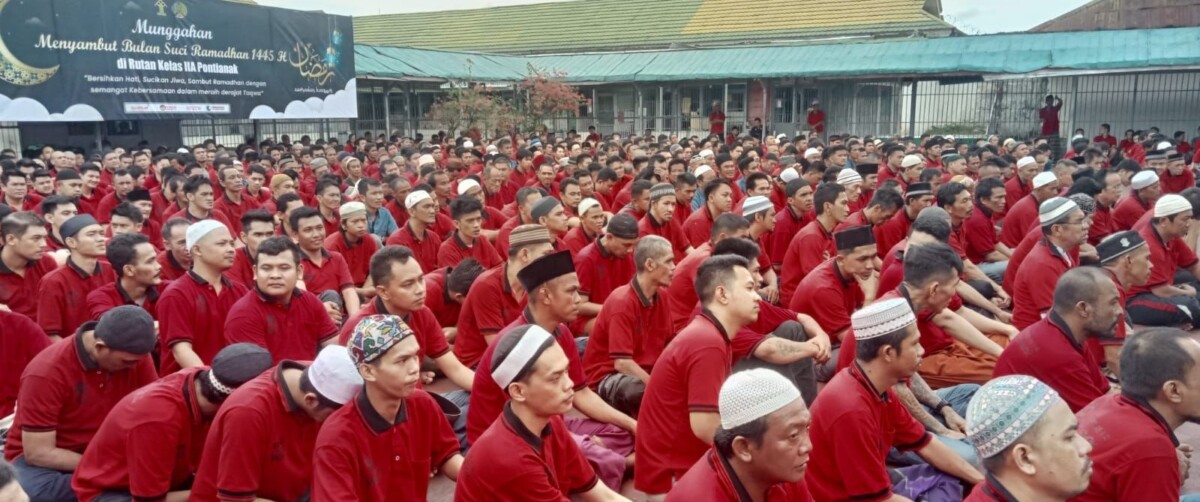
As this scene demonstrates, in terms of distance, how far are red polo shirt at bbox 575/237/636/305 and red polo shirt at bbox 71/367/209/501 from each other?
327cm

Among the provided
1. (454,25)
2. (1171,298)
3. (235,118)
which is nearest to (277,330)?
(1171,298)

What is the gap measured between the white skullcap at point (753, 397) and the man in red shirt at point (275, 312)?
2951 millimetres

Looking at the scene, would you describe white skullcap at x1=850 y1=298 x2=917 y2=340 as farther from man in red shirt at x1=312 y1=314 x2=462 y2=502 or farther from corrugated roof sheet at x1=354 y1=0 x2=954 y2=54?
corrugated roof sheet at x1=354 y1=0 x2=954 y2=54

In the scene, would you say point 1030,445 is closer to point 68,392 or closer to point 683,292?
point 683,292

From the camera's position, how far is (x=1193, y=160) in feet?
51.1

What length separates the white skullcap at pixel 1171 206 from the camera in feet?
21.0

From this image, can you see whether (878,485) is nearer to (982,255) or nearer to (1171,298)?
(1171,298)

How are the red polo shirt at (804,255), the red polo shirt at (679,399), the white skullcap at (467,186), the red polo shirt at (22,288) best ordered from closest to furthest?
the red polo shirt at (679,399) → the red polo shirt at (22,288) → the red polo shirt at (804,255) → the white skullcap at (467,186)

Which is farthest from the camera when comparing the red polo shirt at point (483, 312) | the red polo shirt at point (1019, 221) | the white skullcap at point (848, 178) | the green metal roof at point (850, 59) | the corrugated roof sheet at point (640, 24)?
the corrugated roof sheet at point (640, 24)

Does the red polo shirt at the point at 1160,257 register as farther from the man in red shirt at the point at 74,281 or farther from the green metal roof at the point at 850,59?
the green metal roof at the point at 850,59

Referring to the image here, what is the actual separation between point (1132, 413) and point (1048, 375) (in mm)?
1019

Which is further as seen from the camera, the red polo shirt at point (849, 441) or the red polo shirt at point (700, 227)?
the red polo shirt at point (700, 227)

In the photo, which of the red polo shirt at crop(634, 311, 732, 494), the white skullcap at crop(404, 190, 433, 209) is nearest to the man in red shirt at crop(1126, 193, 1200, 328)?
the red polo shirt at crop(634, 311, 732, 494)

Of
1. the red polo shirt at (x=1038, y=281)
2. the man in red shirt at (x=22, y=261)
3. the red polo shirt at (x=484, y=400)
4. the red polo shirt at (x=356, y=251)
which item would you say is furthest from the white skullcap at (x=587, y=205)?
the man in red shirt at (x=22, y=261)
